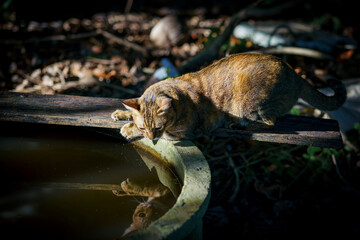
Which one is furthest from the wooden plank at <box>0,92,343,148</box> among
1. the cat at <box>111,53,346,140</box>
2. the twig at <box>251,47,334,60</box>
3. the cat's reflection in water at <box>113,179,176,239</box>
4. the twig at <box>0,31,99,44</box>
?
the twig at <box>0,31,99,44</box>

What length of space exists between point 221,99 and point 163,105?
0.55 meters

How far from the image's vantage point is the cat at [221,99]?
250 cm

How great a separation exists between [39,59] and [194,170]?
406 cm

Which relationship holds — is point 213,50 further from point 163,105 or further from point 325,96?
point 163,105

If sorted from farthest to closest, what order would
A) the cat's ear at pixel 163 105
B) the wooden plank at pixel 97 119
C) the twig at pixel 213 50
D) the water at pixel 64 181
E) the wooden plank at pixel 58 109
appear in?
the twig at pixel 213 50 < the wooden plank at pixel 58 109 < the wooden plank at pixel 97 119 < the cat's ear at pixel 163 105 < the water at pixel 64 181

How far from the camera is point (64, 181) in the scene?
7.74ft

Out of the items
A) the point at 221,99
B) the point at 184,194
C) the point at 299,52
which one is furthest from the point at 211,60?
the point at 184,194

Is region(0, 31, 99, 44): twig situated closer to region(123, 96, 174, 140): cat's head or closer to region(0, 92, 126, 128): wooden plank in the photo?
region(0, 92, 126, 128): wooden plank

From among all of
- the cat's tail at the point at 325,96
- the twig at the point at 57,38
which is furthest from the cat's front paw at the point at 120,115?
the twig at the point at 57,38

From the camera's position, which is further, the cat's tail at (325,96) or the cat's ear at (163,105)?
the cat's tail at (325,96)

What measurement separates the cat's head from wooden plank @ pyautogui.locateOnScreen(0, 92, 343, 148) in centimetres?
23

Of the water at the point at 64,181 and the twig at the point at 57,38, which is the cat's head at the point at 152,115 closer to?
the water at the point at 64,181

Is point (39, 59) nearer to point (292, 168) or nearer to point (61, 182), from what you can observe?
point (61, 182)

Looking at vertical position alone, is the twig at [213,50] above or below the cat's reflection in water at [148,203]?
above
